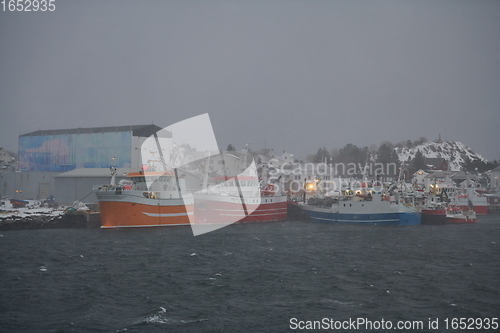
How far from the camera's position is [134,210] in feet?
116

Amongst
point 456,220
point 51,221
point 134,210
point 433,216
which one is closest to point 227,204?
point 134,210

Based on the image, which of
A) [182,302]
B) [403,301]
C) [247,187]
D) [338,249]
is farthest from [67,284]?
[247,187]

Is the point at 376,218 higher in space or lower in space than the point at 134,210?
lower

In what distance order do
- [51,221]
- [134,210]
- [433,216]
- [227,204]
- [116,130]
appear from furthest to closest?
[116,130] < [433,216] < [227,204] < [51,221] < [134,210]

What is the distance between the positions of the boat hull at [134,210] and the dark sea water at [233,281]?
3.33m

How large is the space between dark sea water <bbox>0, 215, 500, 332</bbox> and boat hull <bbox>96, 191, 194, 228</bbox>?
333cm

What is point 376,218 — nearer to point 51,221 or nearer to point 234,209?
point 234,209

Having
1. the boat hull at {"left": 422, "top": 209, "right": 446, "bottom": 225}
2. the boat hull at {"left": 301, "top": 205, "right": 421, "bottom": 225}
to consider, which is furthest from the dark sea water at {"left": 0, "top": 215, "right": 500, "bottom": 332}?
the boat hull at {"left": 422, "top": 209, "right": 446, "bottom": 225}

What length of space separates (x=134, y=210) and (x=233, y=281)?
18.5 meters

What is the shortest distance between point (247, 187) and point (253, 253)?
63.1 ft

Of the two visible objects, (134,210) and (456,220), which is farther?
(456,220)

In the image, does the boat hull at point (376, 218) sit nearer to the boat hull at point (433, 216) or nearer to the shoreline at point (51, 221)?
the boat hull at point (433, 216)

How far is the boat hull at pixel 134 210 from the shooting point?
34.8 metres

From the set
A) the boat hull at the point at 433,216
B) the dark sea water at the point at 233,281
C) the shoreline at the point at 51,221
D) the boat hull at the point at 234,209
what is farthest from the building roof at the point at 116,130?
the boat hull at the point at 433,216
